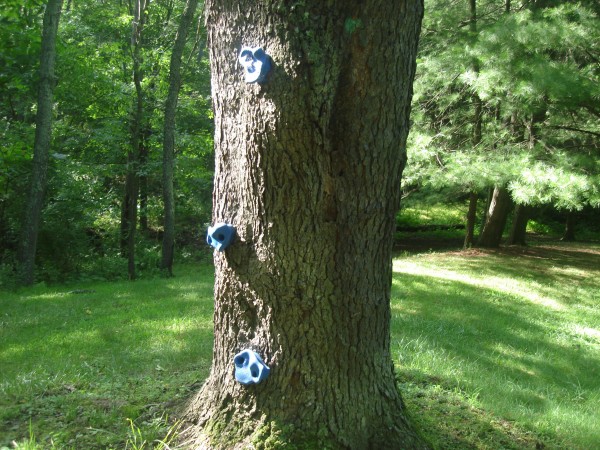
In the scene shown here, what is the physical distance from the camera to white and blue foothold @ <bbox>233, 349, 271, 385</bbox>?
103 inches

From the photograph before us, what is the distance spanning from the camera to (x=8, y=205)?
48.1 feet

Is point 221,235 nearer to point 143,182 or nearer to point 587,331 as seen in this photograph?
point 587,331

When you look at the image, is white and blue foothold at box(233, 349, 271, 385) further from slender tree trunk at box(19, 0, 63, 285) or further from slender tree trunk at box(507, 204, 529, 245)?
slender tree trunk at box(507, 204, 529, 245)

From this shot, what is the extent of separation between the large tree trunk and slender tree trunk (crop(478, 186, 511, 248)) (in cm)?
1292

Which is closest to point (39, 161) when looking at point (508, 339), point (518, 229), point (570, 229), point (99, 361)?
point (99, 361)

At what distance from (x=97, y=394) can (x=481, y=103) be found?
11.4 meters

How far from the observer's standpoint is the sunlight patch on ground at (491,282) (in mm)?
10125

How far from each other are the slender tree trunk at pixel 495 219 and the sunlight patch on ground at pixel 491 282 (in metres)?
3.66

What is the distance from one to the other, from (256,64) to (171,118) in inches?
411

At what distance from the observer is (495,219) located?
604 inches

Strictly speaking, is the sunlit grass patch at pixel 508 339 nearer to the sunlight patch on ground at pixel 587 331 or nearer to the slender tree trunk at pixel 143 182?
the sunlight patch on ground at pixel 587 331

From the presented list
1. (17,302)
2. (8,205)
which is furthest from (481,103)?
(8,205)

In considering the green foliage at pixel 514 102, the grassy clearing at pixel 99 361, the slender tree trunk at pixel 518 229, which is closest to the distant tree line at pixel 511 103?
the green foliage at pixel 514 102

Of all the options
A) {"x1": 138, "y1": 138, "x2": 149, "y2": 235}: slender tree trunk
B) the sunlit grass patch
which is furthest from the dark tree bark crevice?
{"x1": 138, "y1": 138, "x2": 149, "y2": 235}: slender tree trunk
